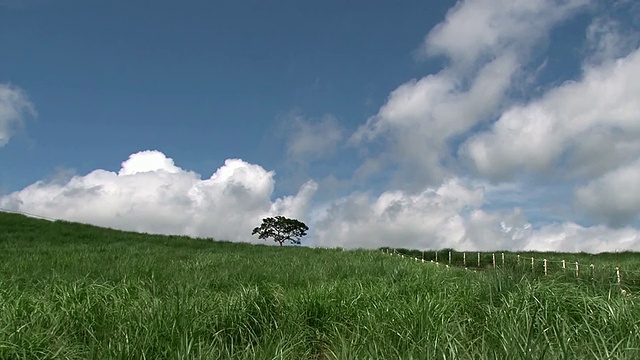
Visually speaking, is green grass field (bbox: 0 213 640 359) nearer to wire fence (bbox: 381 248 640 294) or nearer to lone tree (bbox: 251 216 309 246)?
wire fence (bbox: 381 248 640 294)

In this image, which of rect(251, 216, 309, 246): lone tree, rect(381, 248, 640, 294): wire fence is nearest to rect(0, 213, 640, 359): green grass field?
rect(381, 248, 640, 294): wire fence

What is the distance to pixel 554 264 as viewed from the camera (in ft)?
94.0

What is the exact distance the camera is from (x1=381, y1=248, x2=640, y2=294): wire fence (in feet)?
21.7

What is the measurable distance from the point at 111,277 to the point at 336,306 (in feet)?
19.1

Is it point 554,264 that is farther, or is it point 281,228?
point 281,228

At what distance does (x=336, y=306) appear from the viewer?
6402mm

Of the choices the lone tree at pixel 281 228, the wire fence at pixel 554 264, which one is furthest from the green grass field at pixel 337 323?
the lone tree at pixel 281 228

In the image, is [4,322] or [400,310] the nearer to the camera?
[4,322]

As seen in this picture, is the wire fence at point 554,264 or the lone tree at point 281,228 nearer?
the wire fence at point 554,264

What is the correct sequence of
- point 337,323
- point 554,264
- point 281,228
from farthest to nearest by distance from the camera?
point 281,228, point 554,264, point 337,323

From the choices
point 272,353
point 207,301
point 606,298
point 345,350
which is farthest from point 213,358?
point 606,298

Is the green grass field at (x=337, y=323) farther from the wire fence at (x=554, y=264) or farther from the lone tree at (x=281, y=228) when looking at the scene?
the lone tree at (x=281, y=228)

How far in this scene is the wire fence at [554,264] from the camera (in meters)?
6.62

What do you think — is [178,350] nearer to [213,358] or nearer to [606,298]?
[213,358]
